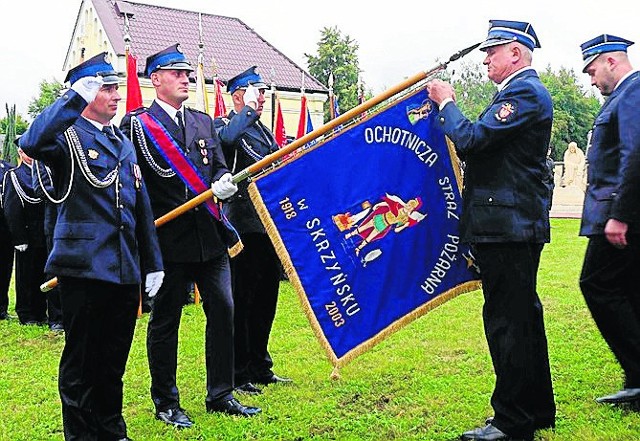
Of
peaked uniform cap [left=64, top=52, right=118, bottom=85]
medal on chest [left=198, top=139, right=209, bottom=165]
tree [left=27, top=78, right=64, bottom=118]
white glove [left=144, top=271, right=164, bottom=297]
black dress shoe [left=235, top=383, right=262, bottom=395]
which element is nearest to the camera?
→ peaked uniform cap [left=64, top=52, right=118, bottom=85]

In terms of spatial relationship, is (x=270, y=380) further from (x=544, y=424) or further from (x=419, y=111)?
(x=419, y=111)

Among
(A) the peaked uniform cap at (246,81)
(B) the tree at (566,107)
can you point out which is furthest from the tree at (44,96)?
(A) the peaked uniform cap at (246,81)

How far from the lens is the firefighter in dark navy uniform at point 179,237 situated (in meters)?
4.47

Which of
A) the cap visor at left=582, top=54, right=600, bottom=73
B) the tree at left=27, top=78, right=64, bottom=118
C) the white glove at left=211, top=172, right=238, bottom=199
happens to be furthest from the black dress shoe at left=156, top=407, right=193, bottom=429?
the tree at left=27, top=78, right=64, bottom=118

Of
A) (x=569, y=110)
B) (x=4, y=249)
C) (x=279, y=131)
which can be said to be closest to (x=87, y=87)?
(x=4, y=249)

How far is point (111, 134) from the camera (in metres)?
3.96

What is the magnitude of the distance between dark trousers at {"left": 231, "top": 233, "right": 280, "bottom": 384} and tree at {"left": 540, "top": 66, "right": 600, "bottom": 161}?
167ft

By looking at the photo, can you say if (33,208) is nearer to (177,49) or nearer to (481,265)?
(177,49)

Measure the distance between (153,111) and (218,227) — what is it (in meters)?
0.82

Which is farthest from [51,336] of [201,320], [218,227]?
[218,227]

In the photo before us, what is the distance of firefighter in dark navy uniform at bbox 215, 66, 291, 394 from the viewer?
5.21 m

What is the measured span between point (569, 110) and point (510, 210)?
203 ft

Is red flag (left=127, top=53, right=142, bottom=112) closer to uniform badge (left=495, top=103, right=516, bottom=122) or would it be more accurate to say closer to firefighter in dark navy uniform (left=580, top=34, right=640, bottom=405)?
firefighter in dark navy uniform (left=580, top=34, right=640, bottom=405)

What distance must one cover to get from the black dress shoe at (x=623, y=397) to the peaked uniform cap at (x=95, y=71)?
11.1ft
